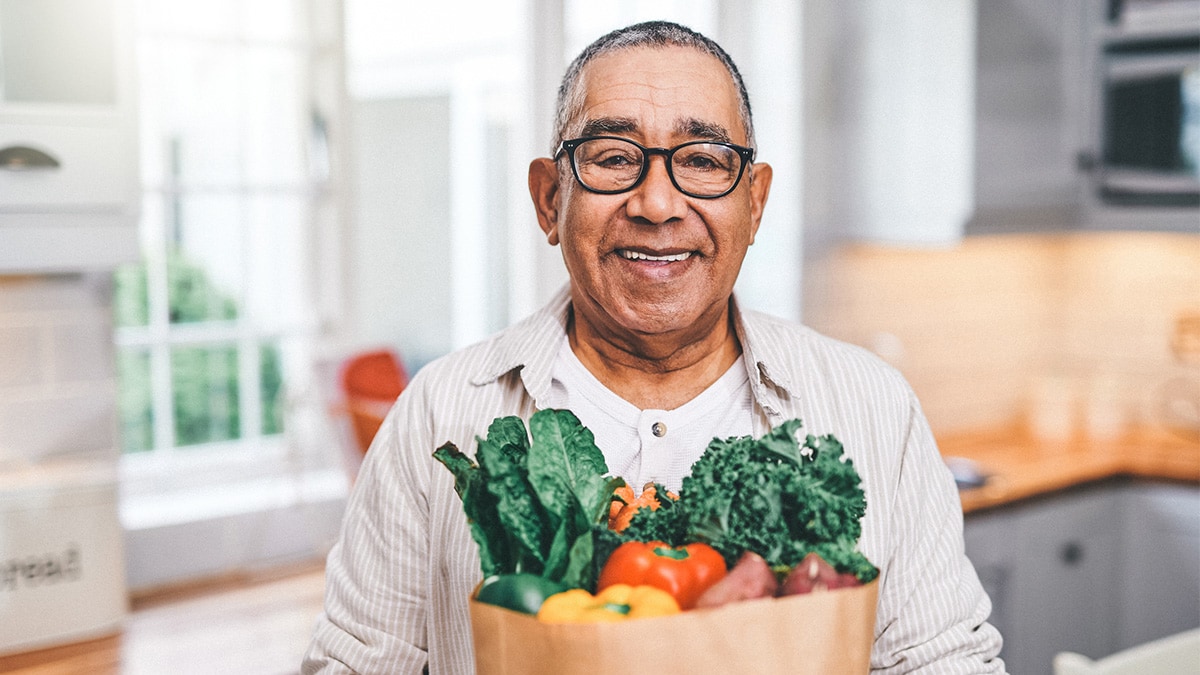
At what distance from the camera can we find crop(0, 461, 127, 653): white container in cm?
197

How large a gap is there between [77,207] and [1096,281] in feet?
9.56

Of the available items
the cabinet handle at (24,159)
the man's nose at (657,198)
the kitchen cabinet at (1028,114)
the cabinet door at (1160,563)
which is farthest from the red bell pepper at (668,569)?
the cabinet door at (1160,563)

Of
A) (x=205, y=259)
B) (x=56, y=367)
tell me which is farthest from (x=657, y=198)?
(x=205, y=259)

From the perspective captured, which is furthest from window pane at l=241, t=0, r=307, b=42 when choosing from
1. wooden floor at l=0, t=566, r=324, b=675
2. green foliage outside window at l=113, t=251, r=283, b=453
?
wooden floor at l=0, t=566, r=324, b=675

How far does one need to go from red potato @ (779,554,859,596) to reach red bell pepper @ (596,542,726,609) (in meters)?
0.05

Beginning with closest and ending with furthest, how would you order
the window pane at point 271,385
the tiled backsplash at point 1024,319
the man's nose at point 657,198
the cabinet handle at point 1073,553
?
the man's nose at point 657,198 → the window pane at point 271,385 → the cabinet handle at point 1073,553 → the tiled backsplash at point 1024,319

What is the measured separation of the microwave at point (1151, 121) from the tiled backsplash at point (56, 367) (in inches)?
95.9

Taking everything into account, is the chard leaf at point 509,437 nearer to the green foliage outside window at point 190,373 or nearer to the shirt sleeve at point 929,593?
the shirt sleeve at point 929,593

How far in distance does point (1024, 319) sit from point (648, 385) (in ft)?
8.79

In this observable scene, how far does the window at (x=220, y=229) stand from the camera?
2490 millimetres

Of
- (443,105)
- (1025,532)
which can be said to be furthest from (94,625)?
(1025,532)

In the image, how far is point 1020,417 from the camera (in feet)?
12.2

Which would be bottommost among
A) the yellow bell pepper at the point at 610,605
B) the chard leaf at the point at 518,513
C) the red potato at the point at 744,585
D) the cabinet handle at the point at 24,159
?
the yellow bell pepper at the point at 610,605

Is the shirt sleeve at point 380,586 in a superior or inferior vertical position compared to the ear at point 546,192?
inferior
